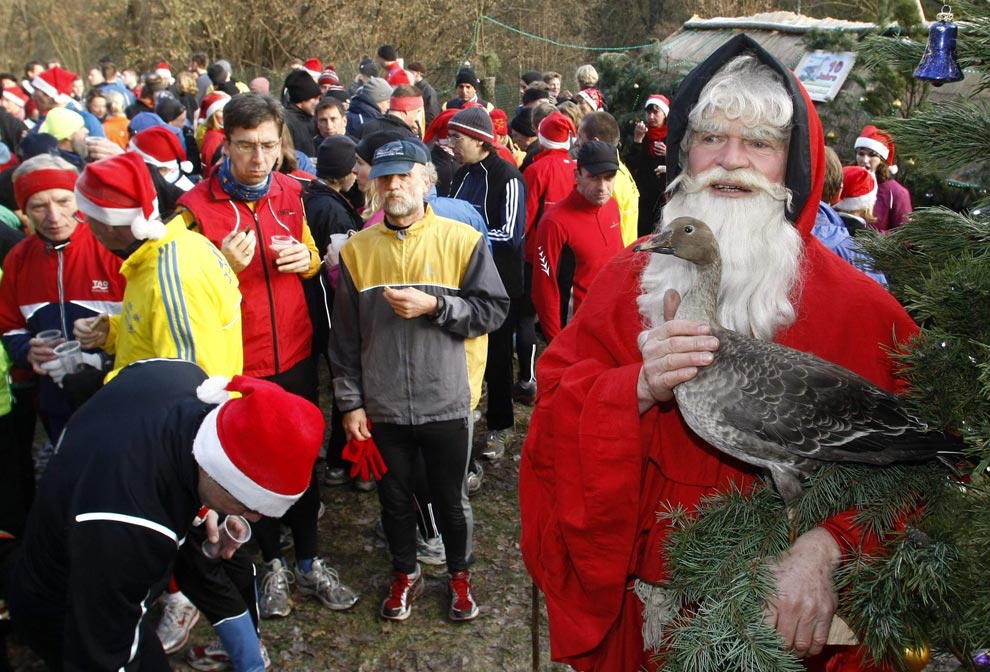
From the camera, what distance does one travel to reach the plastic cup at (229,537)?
10.8 feet

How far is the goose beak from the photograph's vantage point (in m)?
2.03

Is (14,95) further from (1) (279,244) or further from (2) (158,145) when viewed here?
(1) (279,244)

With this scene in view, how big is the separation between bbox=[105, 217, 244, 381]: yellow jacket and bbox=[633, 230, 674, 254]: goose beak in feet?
6.81

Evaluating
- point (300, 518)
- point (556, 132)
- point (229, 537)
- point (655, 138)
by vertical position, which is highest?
point (556, 132)

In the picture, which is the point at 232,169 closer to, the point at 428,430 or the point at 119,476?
the point at 428,430

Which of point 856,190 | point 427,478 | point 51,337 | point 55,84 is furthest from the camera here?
point 55,84

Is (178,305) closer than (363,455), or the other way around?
(178,305)

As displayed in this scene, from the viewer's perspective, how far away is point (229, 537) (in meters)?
3.31

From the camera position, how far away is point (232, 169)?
4.12 metres

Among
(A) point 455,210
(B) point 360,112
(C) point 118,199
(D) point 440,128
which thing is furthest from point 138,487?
(B) point 360,112

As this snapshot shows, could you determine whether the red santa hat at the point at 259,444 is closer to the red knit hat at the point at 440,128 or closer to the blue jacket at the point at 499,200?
the blue jacket at the point at 499,200

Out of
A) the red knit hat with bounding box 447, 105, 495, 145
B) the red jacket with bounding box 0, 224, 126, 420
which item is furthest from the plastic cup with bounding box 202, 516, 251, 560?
the red knit hat with bounding box 447, 105, 495, 145

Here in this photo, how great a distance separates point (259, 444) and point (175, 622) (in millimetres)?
2630

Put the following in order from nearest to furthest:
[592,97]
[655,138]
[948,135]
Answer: [948,135] → [655,138] → [592,97]
